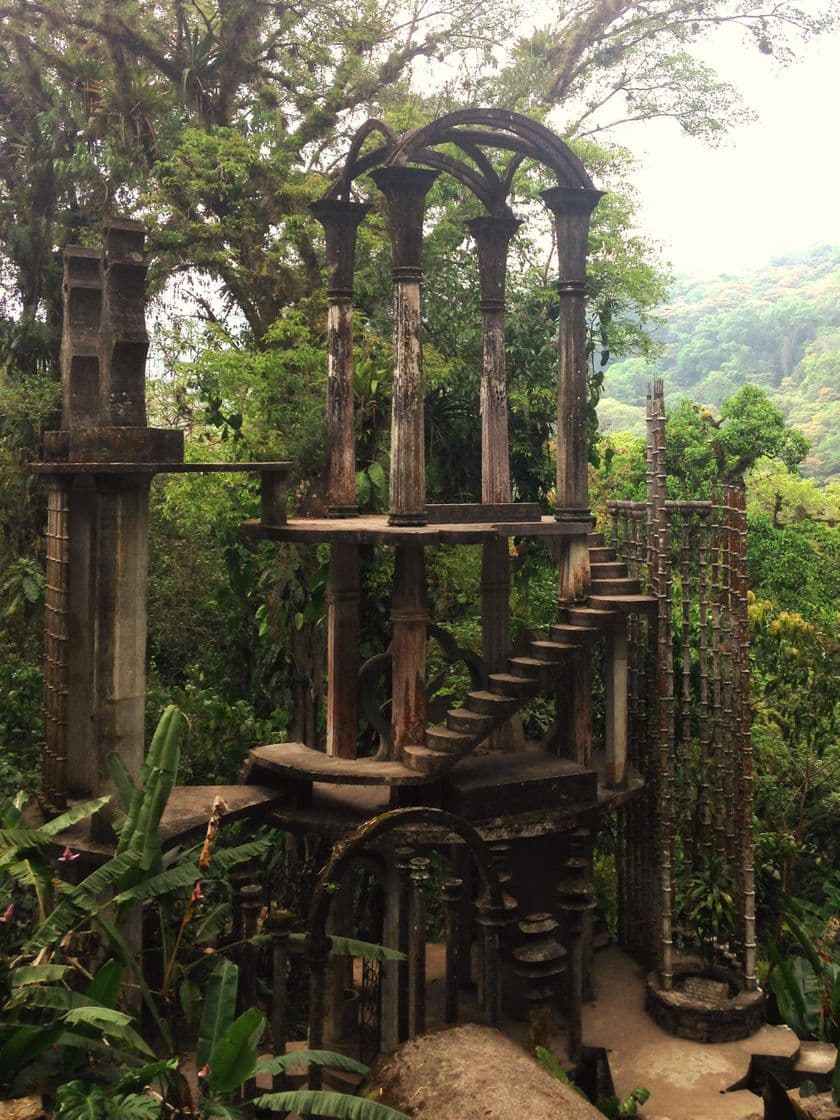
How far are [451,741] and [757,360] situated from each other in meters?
47.1

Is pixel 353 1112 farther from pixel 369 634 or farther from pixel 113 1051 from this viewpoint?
pixel 369 634

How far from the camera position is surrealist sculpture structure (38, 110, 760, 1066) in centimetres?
688

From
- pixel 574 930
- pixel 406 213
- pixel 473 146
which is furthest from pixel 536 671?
pixel 473 146

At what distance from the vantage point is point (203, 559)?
1532 cm

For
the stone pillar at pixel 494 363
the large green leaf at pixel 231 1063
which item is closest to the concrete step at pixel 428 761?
the large green leaf at pixel 231 1063

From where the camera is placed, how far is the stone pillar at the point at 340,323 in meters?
8.42

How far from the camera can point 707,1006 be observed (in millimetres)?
7773

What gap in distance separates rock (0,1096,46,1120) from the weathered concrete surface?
155 centimetres

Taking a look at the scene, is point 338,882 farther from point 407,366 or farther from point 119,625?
point 407,366

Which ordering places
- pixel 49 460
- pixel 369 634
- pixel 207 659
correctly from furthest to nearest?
pixel 207 659 → pixel 369 634 → pixel 49 460

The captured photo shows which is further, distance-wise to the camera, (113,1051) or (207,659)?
(207,659)

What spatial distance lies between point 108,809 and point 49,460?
235 cm

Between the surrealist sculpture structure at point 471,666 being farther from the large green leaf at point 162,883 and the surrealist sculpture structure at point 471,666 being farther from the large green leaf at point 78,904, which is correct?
the large green leaf at point 78,904

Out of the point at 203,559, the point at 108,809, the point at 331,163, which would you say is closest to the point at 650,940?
the point at 108,809
